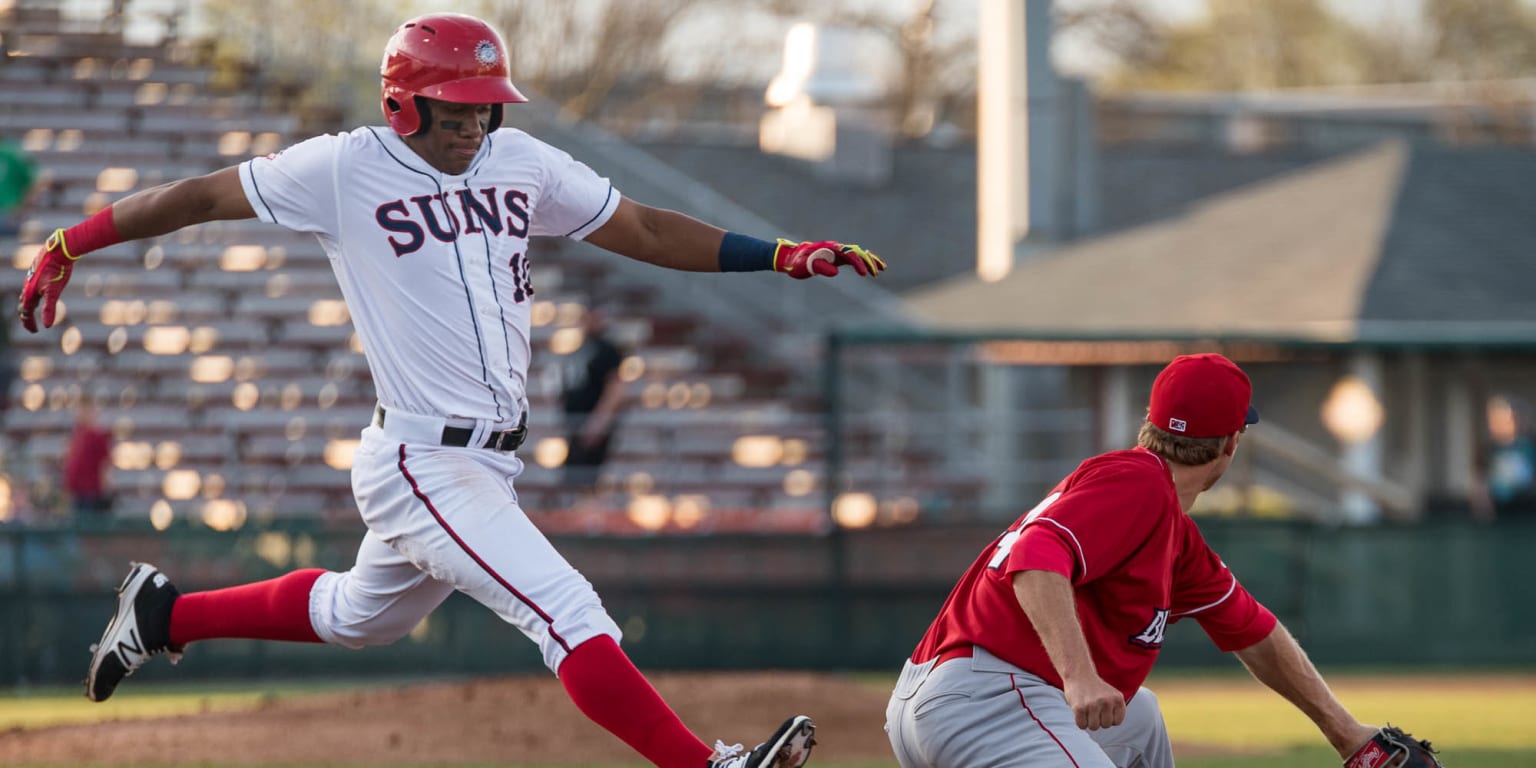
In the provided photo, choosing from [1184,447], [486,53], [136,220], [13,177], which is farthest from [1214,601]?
[13,177]

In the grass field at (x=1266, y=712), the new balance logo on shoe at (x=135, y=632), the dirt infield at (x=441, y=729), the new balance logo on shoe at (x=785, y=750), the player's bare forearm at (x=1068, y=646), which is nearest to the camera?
the player's bare forearm at (x=1068, y=646)

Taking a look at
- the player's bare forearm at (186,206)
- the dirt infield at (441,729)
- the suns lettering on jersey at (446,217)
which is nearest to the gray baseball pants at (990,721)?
the suns lettering on jersey at (446,217)

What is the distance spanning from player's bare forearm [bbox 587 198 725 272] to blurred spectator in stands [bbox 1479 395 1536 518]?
13305 millimetres

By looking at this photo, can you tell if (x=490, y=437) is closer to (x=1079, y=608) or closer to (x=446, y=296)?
(x=446, y=296)

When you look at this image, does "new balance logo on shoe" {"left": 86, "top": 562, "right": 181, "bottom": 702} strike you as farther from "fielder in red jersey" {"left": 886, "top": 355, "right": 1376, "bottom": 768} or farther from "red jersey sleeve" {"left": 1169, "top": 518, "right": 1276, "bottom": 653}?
"red jersey sleeve" {"left": 1169, "top": 518, "right": 1276, "bottom": 653}

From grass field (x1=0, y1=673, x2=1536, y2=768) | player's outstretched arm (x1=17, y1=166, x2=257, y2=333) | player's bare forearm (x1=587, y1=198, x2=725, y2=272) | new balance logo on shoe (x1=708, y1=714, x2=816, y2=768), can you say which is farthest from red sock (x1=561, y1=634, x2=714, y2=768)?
grass field (x1=0, y1=673, x2=1536, y2=768)

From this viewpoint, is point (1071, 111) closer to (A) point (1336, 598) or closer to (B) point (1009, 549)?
(A) point (1336, 598)

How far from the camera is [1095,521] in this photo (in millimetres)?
4109

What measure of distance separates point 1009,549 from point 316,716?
596 cm

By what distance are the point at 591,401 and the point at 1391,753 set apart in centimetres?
1015

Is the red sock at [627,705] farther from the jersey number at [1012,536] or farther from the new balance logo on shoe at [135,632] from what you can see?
the new balance logo on shoe at [135,632]

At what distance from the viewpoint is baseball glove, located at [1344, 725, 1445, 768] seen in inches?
178

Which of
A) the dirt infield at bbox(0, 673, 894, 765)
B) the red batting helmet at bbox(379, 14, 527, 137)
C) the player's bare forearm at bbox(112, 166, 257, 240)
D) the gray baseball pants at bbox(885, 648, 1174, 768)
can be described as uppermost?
the red batting helmet at bbox(379, 14, 527, 137)

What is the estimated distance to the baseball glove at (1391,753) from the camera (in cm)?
453
